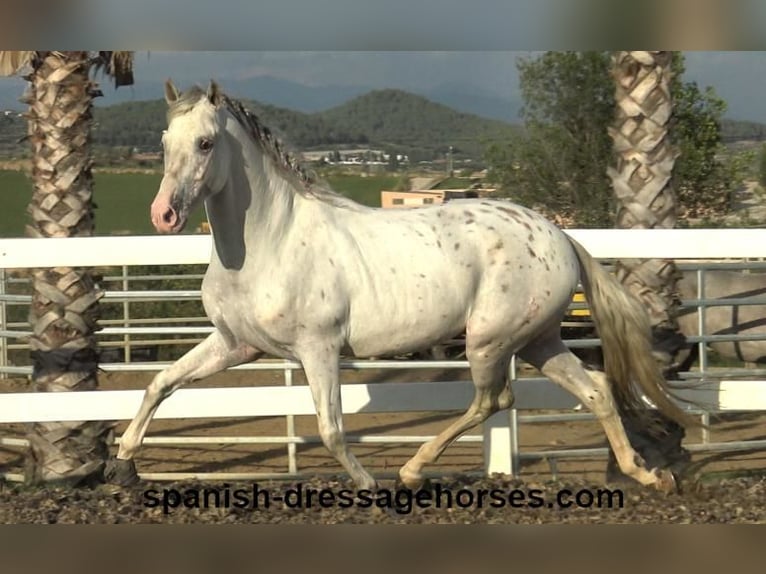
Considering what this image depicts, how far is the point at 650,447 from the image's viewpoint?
17.7ft

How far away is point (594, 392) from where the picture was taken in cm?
449

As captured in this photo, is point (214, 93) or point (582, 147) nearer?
point (214, 93)

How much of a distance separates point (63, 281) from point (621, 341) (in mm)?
3122

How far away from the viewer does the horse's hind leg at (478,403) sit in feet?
14.1

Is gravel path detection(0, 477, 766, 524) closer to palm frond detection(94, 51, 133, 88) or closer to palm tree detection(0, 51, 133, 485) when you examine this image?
palm tree detection(0, 51, 133, 485)

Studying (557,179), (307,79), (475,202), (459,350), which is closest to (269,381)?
(459,350)

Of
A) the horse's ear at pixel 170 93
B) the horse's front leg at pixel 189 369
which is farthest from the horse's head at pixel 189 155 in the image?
the horse's front leg at pixel 189 369

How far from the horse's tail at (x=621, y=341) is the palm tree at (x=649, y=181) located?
0.75 meters

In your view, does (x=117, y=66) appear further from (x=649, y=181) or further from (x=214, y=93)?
(x=649, y=181)

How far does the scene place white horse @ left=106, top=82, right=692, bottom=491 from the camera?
4.02m

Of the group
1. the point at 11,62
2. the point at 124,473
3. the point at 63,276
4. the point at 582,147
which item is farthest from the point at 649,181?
the point at 582,147

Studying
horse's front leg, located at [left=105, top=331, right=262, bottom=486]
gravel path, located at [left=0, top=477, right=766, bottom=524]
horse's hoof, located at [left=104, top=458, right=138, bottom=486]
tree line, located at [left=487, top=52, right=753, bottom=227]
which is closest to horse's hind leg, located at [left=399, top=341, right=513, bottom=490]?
gravel path, located at [left=0, top=477, right=766, bottom=524]

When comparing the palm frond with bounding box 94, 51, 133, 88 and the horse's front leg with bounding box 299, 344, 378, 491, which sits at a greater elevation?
the palm frond with bounding box 94, 51, 133, 88

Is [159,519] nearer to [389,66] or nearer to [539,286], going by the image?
[539,286]
